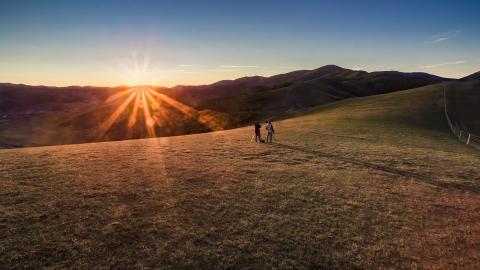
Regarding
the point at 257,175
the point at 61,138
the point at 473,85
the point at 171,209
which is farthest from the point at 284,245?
the point at 473,85

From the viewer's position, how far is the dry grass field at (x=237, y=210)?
12.0 metres

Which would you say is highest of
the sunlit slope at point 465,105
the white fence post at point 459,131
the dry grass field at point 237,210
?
the sunlit slope at point 465,105

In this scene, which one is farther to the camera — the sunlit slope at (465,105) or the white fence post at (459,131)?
the sunlit slope at (465,105)

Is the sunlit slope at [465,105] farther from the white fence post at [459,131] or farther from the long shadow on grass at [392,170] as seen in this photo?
the long shadow on grass at [392,170]

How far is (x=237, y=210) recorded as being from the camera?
15.8 metres

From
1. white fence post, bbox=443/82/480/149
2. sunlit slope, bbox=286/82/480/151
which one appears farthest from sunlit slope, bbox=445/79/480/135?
white fence post, bbox=443/82/480/149

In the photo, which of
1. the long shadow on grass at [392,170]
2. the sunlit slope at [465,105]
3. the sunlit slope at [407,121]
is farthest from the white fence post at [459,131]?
the long shadow on grass at [392,170]

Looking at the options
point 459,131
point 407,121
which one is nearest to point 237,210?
point 459,131

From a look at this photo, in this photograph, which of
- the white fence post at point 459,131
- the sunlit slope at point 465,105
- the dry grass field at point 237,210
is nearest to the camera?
the dry grass field at point 237,210

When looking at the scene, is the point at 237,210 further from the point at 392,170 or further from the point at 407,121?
the point at 407,121

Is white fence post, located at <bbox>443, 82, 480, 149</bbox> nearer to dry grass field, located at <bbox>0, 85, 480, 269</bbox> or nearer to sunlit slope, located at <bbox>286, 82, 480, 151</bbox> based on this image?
sunlit slope, located at <bbox>286, 82, 480, 151</bbox>

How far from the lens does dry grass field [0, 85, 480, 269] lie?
39.5 ft

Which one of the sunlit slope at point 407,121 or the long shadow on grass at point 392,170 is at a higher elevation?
the sunlit slope at point 407,121

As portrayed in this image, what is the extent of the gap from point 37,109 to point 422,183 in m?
221
